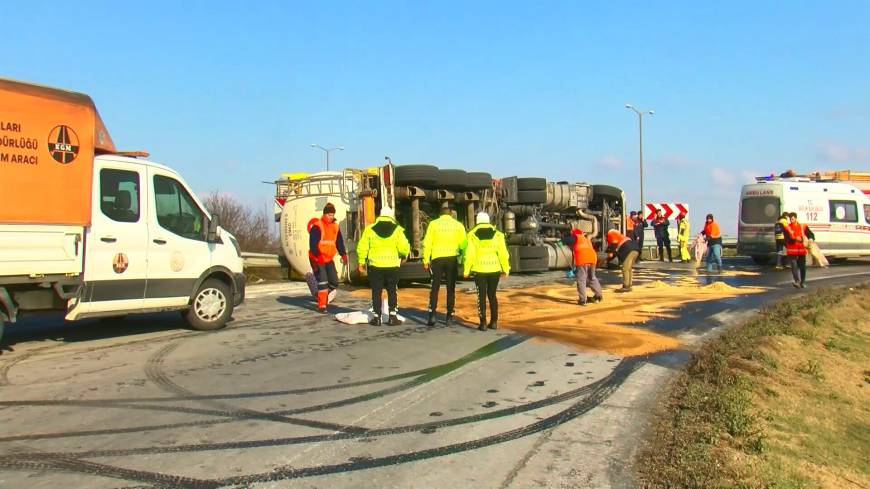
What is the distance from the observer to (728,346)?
828cm

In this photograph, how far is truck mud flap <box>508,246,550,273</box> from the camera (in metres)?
17.3

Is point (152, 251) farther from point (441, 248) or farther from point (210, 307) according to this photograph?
point (441, 248)

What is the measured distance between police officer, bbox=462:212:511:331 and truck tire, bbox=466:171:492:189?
611 cm

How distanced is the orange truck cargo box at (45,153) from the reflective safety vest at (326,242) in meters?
4.26

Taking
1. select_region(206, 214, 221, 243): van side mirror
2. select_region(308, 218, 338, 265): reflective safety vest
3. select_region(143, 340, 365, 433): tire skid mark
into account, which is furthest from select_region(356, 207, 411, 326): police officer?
select_region(143, 340, 365, 433): tire skid mark

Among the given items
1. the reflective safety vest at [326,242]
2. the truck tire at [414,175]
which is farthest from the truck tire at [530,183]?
the reflective safety vest at [326,242]

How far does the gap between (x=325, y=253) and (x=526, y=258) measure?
7125mm

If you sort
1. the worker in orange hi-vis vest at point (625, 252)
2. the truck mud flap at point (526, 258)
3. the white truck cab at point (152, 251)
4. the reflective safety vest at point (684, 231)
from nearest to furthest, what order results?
the white truck cab at point (152, 251) → the worker in orange hi-vis vest at point (625, 252) → the truck mud flap at point (526, 258) → the reflective safety vest at point (684, 231)

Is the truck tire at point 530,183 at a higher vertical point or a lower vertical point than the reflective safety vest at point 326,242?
higher

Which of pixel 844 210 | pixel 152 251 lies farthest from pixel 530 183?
pixel 844 210

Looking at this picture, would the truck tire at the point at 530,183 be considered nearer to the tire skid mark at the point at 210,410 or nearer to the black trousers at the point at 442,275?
the black trousers at the point at 442,275

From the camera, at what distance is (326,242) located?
11.6m

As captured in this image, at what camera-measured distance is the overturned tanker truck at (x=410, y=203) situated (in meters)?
14.7

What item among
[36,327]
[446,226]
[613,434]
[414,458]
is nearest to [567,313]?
[446,226]
